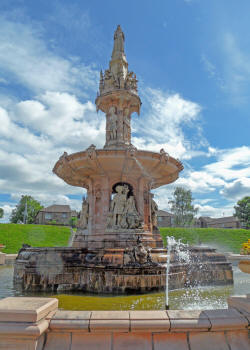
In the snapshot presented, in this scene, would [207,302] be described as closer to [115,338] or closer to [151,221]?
[115,338]

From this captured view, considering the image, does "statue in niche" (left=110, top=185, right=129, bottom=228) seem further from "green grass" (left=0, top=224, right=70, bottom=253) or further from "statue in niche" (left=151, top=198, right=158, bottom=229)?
"green grass" (left=0, top=224, right=70, bottom=253)

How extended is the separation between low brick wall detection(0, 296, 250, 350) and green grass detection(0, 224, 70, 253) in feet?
88.6

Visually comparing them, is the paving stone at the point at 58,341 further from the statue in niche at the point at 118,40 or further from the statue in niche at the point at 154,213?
the statue in niche at the point at 118,40

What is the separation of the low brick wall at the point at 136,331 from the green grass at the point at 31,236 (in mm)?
27005

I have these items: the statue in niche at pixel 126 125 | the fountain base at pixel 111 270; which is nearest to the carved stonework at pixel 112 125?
the statue in niche at pixel 126 125

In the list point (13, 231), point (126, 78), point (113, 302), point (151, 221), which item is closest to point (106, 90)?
point (126, 78)

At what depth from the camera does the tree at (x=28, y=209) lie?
74.4 meters

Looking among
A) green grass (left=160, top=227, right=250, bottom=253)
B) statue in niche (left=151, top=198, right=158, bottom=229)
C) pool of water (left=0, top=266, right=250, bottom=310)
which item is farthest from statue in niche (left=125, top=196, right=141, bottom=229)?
green grass (left=160, top=227, right=250, bottom=253)

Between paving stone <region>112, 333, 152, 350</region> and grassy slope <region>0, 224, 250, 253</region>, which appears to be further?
grassy slope <region>0, 224, 250, 253</region>

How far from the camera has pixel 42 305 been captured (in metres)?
3.07

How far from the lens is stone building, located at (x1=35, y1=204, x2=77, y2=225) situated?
7431 cm

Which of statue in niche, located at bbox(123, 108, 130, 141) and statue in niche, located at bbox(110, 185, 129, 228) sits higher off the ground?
statue in niche, located at bbox(123, 108, 130, 141)

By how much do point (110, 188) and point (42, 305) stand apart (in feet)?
29.2

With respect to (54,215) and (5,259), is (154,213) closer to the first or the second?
(5,259)
